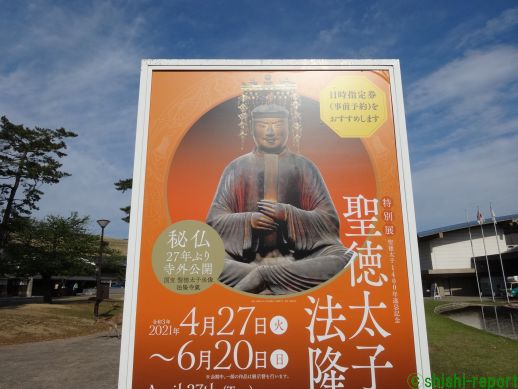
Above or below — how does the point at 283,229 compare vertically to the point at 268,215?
below

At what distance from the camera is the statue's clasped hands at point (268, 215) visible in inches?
143

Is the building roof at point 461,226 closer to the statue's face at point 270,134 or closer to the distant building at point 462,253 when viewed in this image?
the distant building at point 462,253

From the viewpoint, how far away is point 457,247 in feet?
107

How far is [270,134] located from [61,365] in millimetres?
7708

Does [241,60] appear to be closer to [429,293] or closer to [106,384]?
[106,384]

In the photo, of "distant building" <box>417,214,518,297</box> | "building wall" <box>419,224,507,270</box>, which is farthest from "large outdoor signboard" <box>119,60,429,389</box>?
"building wall" <box>419,224,507,270</box>

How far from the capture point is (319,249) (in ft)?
11.8

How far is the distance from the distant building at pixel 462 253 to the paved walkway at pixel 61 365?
29.0 metres

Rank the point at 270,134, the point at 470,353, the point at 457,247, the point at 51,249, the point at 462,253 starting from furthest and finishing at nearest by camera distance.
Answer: the point at 457,247 → the point at 462,253 → the point at 51,249 → the point at 470,353 → the point at 270,134

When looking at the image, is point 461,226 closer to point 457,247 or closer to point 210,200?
point 457,247

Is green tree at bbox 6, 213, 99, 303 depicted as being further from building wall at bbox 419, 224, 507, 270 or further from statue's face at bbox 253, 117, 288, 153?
building wall at bbox 419, 224, 507, 270

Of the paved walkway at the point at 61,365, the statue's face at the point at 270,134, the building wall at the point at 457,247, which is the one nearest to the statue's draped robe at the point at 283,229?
the statue's face at the point at 270,134

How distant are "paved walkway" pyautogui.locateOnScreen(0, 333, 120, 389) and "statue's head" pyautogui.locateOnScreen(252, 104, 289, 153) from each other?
5.29 metres

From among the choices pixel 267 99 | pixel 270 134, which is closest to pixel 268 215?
pixel 270 134
